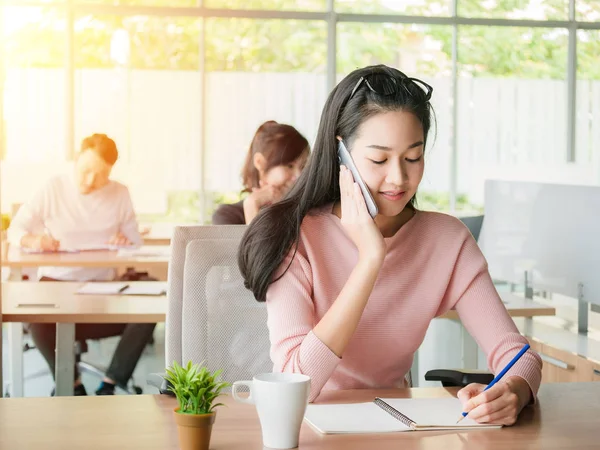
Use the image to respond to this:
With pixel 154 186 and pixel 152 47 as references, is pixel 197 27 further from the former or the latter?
pixel 154 186

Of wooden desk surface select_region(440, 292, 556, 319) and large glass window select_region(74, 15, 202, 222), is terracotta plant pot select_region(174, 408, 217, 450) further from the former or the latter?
large glass window select_region(74, 15, 202, 222)

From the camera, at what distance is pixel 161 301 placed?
10.8ft

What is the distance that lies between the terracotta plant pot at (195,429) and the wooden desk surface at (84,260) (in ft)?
10.1

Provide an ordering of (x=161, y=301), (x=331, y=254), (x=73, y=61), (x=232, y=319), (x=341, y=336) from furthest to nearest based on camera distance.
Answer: (x=73, y=61)
(x=161, y=301)
(x=232, y=319)
(x=331, y=254)
(x=341, y=336)

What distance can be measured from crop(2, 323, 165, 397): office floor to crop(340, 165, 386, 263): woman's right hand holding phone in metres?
2.75

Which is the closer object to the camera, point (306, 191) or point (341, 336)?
point (341, 336)

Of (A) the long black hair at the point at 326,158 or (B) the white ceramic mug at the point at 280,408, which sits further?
(A) the long black hair at the point at 326,158

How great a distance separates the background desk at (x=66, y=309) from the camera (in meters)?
3.05

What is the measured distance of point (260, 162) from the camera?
396 cm

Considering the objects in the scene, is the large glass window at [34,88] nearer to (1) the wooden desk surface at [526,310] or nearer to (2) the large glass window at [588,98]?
(2) the large glass window at [588,98]

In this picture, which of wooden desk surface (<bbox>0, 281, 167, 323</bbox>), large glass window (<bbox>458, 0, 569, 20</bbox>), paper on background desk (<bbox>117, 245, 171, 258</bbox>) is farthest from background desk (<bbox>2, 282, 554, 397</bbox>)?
large glass window (<bbox>458, 0, 569, 20</bbox>)

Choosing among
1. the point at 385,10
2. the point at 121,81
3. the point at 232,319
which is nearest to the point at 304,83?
the point at 385,10

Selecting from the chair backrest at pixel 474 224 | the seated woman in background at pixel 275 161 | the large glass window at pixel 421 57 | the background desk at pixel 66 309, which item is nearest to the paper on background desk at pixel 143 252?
the seated woman in background at pixel 275 161

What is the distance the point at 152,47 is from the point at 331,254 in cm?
602
